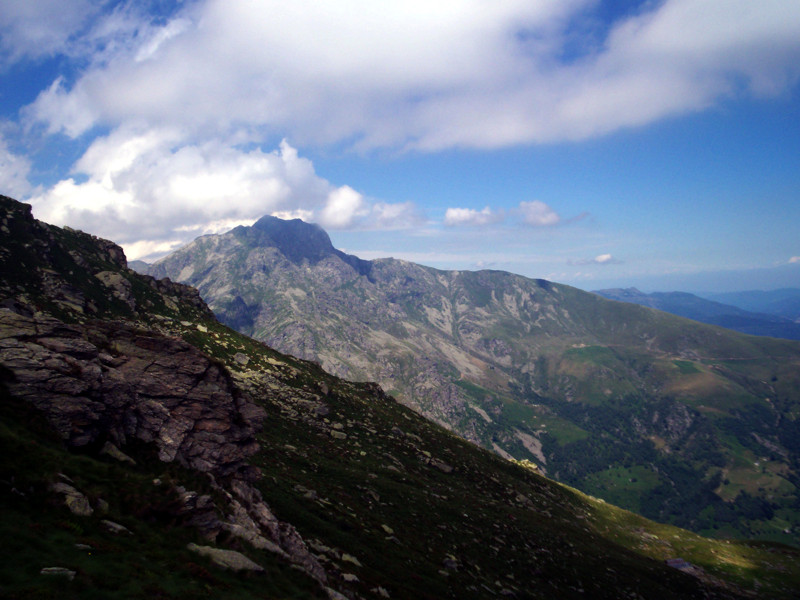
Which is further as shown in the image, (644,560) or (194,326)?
(194,326)

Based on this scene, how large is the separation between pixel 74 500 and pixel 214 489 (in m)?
11.8

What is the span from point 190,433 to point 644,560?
360ft

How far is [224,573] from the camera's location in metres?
22.2

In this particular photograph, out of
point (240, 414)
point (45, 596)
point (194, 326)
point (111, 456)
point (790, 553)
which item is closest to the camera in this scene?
point (45, 596)

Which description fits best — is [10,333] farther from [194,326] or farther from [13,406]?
[194,326]

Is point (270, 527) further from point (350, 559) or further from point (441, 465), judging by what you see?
point (441, 465)

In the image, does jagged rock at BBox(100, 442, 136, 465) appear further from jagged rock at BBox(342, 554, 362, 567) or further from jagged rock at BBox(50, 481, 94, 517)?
jagged rock at BBox(342, 554, 362, 567)

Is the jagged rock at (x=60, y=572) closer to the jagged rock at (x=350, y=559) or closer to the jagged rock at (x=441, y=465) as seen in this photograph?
the jagged rock at (x=350, y=559)

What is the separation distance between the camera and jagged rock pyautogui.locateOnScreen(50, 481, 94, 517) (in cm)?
1986

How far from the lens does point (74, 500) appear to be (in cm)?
2005

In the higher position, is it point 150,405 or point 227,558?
point 150,405

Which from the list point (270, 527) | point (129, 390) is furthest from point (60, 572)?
point (129, 390)

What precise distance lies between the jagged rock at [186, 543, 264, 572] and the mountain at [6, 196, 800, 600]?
0.08 m

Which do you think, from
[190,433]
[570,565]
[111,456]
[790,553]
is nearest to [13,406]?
[111,456]
